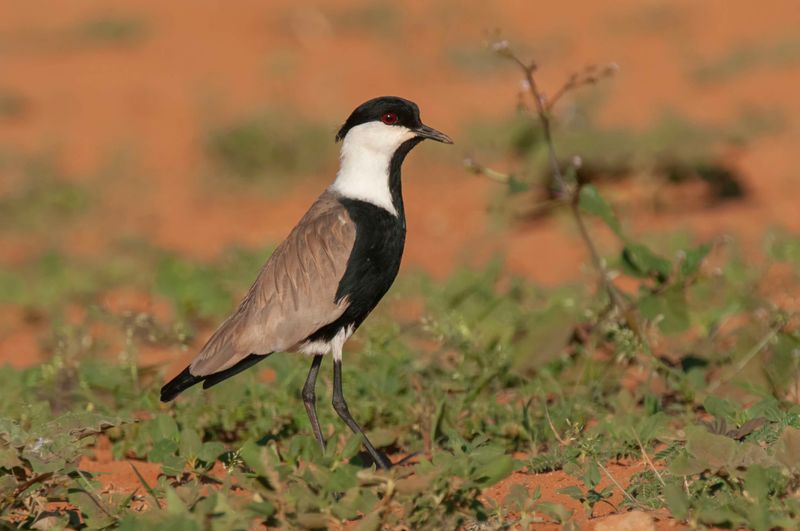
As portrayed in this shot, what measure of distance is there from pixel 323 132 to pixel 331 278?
7.21 m

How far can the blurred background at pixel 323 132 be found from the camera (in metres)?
8.27

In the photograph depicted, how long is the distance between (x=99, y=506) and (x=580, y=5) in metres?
16.8

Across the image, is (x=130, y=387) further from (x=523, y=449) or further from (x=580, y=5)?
(x=580, y=5)

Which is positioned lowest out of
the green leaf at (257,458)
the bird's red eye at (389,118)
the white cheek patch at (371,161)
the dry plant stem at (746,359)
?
the dry plant stem at (746,359)

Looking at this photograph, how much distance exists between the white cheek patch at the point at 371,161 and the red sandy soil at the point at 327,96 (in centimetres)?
127

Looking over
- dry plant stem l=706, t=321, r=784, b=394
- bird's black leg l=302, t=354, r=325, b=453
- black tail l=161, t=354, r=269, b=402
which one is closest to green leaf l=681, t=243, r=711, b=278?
dry plant stem l=706, t=321, r=784, b=394

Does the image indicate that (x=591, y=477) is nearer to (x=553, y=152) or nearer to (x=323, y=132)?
(x=553, y=152)

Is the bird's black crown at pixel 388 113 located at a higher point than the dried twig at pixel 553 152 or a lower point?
higher

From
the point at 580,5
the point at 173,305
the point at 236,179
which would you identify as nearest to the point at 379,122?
the point at 173,305

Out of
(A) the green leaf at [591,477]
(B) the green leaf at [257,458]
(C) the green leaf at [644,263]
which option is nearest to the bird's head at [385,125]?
(C) the green leaf at [644,263]

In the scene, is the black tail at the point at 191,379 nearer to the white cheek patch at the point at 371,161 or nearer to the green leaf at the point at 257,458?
the white cheek patch at the point at 371,161

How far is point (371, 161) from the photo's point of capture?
193 inches

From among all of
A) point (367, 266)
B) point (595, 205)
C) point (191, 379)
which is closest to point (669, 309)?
point (595, 205)

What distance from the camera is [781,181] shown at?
8.95m
